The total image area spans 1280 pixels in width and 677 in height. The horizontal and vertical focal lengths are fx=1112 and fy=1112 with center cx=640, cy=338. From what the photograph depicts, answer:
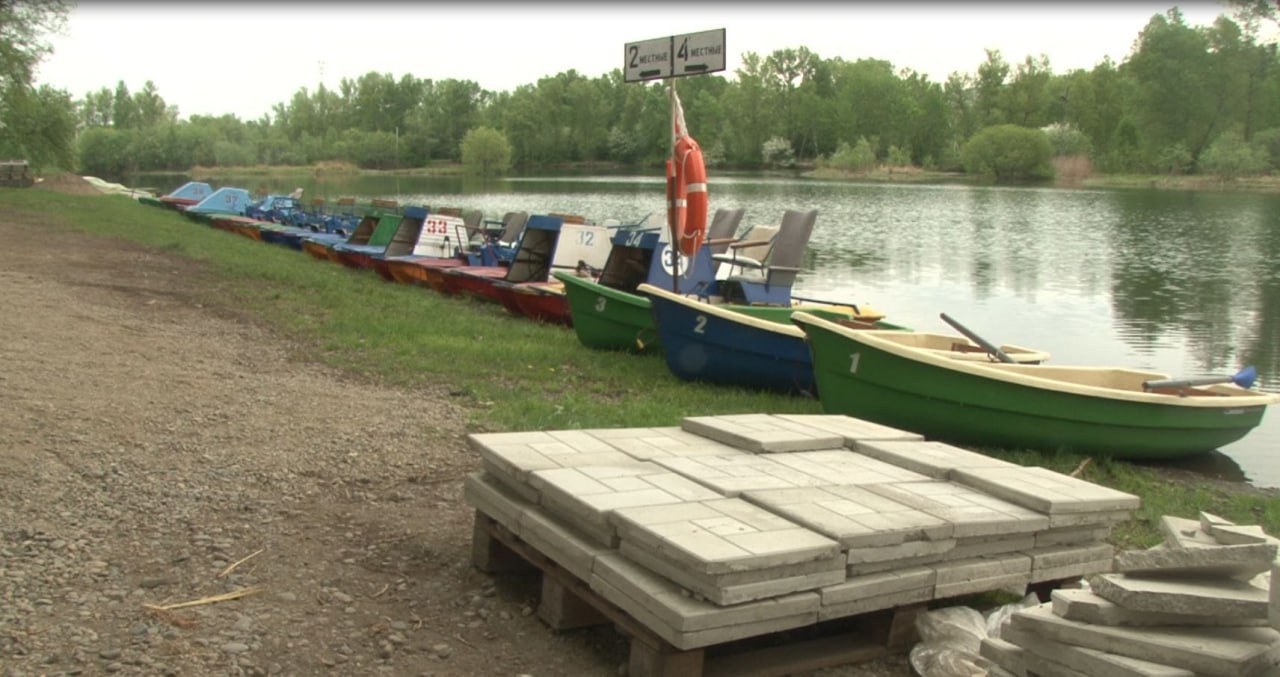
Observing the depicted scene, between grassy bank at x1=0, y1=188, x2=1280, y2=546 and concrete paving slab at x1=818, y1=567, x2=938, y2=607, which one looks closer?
concrete paving slab at x1=818, y1=567, x2=938, y2=607

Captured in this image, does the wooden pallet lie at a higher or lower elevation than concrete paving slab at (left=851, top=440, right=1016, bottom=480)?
lower

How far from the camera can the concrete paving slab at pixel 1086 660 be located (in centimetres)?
363

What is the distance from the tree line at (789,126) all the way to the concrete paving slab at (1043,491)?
84937 mm

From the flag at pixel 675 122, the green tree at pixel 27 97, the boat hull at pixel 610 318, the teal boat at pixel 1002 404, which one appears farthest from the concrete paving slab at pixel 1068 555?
the green tree at pixel 27 97

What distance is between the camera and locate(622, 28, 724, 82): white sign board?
1027 cm

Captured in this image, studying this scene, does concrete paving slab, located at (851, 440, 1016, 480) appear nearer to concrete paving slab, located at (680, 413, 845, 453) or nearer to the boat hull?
concrete paving slab, located at (680, 413, 845, 453)

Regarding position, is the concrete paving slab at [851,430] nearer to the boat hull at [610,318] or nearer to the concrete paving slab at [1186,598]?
the concrete paving slab at [1186,598]

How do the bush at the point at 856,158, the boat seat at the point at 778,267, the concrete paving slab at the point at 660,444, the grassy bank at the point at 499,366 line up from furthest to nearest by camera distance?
the bush at the point at 856,158
the boat seat at the point at 778,267
the grassy bank at the point at 499,366
the concrete paving slab at the point at 660,444

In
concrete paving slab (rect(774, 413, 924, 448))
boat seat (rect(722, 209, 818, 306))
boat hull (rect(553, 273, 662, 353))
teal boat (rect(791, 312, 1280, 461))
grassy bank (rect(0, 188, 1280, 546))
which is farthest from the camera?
boat seat (rect(722, 209, 818, 306))

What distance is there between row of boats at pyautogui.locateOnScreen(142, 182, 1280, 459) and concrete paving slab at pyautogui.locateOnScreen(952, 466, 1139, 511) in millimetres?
3926

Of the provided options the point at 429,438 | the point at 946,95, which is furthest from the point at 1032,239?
the point at 946,95

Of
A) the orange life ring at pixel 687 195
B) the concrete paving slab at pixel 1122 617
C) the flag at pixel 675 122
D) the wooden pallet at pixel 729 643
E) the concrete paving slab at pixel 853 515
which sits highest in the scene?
the flag at pixel 675 122

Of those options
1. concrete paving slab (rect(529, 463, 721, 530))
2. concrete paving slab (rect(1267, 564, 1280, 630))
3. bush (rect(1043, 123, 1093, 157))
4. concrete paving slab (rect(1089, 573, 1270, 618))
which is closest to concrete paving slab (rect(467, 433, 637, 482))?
concrete paving slab (rect(529, 463, 721, 530))

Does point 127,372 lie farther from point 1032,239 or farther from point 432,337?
point 1032,239
